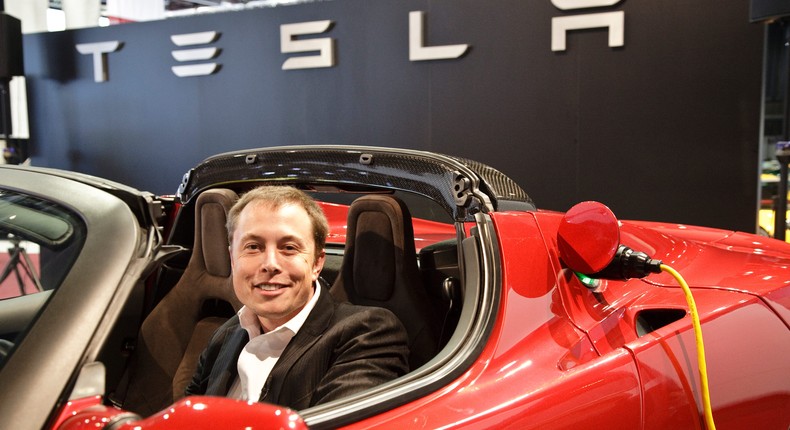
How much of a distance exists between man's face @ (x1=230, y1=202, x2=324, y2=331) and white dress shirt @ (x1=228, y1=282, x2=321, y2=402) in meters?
0.03

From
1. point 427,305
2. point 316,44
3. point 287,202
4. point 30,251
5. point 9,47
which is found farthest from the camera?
point 9,47

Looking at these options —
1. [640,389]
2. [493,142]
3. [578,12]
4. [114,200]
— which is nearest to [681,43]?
[578,12]

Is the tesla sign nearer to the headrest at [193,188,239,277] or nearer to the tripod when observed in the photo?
the headrest at [193,188,239,277]

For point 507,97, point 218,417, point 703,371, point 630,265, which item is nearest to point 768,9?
point 507,97

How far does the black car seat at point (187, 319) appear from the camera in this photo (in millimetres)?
1850

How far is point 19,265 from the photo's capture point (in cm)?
120

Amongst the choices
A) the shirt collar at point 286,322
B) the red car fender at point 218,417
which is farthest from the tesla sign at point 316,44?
the red car fender at point 218,417

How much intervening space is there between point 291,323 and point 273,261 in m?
0.13

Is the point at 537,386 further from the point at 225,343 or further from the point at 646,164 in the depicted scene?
the point at 646,164

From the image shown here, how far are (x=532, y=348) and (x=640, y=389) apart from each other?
0.20 m

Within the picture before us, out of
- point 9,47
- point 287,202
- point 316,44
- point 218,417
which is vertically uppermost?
point 9,47

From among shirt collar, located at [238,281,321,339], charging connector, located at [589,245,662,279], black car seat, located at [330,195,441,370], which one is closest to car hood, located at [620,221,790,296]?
charging connector, located at [589,245,662,279]

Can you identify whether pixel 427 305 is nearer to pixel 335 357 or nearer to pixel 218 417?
pixel 335 357

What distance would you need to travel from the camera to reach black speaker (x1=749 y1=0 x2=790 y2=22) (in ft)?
12.7
